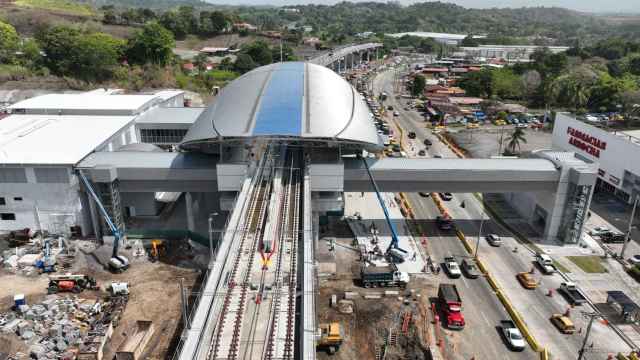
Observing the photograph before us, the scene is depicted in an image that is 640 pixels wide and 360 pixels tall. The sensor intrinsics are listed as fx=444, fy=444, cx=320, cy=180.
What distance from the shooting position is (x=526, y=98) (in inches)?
4715

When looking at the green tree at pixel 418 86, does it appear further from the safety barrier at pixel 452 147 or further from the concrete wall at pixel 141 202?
the concrete wall at pixel 141 202

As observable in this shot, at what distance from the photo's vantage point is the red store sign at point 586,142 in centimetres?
5809

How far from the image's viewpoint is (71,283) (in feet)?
115

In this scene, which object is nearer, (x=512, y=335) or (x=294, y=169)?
(x=512, y=335)

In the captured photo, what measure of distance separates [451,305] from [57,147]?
40.9m

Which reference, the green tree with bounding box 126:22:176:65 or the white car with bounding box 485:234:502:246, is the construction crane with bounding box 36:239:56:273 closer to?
the white car with bounding box 485:234:502:246

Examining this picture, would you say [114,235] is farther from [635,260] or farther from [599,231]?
[599,231]

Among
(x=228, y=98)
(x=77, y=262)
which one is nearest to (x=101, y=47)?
(x=228, y=98)

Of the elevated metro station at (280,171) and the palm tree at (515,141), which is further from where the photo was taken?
the palm tree at (515,141)

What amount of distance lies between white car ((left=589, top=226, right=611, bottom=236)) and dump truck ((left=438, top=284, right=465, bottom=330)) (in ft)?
69.6

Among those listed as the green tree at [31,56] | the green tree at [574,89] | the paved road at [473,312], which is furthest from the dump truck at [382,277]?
the green tree at [31,56]

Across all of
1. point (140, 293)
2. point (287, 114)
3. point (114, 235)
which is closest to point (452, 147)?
point (287, 114)

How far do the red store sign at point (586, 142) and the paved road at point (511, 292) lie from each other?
18.7 m

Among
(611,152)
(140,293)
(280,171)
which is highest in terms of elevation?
(280,171)
